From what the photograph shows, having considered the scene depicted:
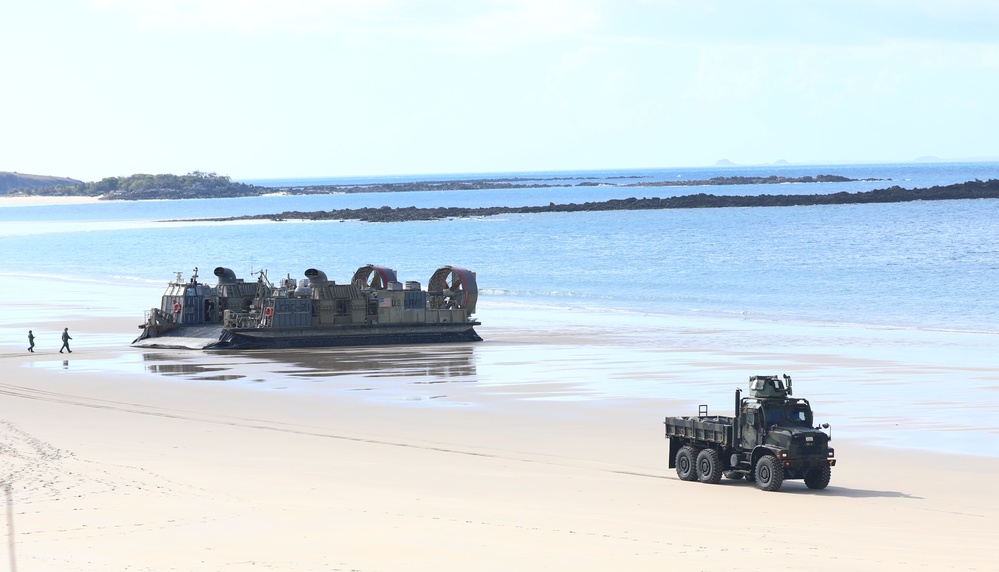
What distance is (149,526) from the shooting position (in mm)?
19031

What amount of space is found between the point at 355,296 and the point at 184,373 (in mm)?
12071

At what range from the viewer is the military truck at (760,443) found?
22.8 meters

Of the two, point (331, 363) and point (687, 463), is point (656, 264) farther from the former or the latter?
point (687, 463)

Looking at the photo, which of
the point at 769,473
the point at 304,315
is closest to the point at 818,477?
the point at 769,473

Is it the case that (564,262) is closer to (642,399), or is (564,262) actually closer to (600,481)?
(642,399)

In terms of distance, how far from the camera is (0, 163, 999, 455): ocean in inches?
2317

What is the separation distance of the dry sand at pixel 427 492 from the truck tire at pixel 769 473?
25 centimetres

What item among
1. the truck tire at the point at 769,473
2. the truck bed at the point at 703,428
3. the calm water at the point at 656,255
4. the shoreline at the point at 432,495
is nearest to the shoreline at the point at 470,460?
the shoreline at the point at 432,495

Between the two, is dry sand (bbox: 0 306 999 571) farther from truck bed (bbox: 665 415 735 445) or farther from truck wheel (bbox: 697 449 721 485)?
truck bed (bbox: 665 415 735 445)

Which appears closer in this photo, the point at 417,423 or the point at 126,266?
the point at 417,423

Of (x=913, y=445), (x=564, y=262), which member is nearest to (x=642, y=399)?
(x=913, y=445)

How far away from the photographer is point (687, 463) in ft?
79.9

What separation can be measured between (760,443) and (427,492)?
246 inches

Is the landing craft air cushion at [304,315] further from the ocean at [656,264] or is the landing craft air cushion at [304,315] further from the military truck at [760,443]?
the military truck at [760,443]
